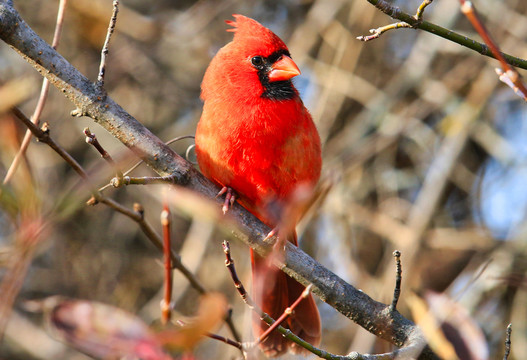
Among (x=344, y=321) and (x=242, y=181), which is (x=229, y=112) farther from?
(x=344, y=321)

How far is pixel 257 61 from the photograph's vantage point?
9.38 feet

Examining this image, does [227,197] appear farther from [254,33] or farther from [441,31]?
[441,31]

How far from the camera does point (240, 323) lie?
4270mm

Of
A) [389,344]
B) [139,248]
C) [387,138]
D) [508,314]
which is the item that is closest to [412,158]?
[387,138]

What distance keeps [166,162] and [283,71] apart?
3.13 feet

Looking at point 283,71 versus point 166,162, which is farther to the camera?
point 283,71

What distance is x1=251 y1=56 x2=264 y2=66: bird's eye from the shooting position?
9.37ft

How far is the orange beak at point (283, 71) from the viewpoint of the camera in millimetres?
2795

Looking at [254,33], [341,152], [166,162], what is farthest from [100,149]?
[341,152]

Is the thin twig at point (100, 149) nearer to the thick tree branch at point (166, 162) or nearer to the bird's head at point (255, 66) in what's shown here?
the thick tree branch at point (166, 162)

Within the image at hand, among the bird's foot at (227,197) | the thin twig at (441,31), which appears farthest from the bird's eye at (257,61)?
the thin twig at (441,31)

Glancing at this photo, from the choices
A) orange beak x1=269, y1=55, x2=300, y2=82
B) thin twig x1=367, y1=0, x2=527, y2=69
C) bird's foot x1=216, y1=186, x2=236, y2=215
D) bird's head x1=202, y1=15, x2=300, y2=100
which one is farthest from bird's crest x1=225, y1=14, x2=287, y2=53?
thin twig x1=367, y1=0, x2=527, y2=69

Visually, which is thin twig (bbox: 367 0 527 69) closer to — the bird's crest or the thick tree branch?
the thick tree branch

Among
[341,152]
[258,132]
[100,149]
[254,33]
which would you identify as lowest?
[100,149]
